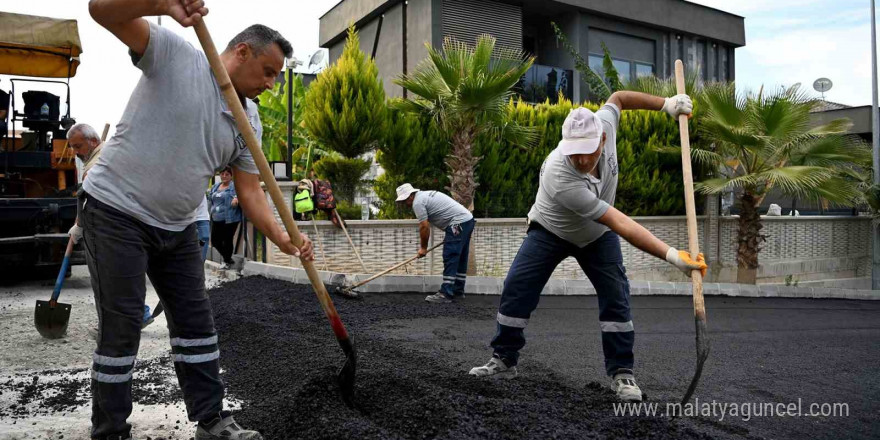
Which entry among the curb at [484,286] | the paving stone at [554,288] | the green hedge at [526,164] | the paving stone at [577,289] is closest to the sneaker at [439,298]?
the curb at [484,286]

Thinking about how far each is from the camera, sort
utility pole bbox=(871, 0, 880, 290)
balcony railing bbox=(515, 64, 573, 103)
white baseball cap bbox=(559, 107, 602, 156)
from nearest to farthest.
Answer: white baseball cap bbox=(559, 107, 602, 156)
utility pole bbox=(871, 0, 880, 290)
balcony railing bbox=(515, 64, 573, 103)

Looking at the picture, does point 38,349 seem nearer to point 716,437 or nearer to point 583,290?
point 716,437

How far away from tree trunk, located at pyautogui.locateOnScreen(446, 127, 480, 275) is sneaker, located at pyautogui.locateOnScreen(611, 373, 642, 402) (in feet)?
24.0

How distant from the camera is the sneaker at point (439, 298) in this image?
8.20 m

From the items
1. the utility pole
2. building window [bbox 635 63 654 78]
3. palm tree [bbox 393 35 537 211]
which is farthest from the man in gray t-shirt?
building window [bbox 635 63 654 78]

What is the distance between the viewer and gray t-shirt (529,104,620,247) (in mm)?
3506

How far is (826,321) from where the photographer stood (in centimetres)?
796

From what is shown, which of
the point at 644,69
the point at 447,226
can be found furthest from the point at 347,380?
the point at 644,69

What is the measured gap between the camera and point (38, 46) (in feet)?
28.4

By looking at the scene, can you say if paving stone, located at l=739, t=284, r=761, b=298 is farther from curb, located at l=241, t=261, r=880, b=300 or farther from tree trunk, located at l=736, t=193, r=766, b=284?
tree trunk, located at l=736, t=193, r=766, b=284

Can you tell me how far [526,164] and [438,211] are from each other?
418 cm

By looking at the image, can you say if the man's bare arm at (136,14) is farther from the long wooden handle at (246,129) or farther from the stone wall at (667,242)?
the stone wall at (667,242)

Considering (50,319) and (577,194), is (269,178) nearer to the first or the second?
Answer: (577,194)

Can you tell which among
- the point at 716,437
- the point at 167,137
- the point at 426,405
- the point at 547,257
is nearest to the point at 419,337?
the point at 547,257
